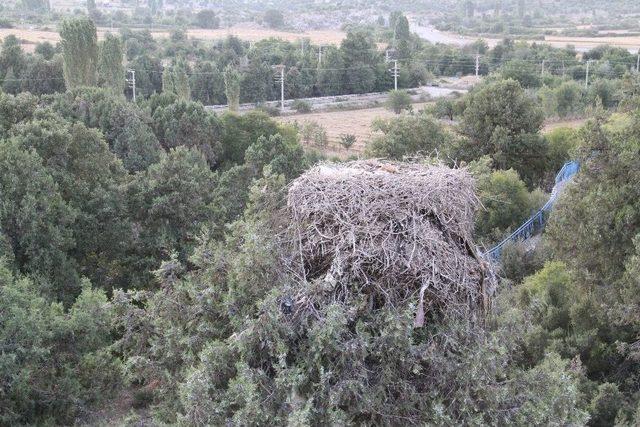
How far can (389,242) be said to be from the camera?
7020mm

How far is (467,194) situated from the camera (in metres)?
7.66

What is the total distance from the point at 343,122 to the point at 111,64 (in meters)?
17.5

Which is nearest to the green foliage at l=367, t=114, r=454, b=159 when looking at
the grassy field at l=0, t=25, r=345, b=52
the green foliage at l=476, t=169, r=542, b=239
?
the green foliage at l=476, t=169, r=542, b=239

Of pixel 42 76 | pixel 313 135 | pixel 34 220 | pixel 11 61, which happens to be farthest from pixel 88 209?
pixel 11 61

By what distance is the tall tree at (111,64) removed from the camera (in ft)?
119

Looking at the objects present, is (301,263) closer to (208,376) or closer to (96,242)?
(208,376)

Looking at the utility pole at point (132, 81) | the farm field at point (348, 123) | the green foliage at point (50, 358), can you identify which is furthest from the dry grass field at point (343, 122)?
the green foliage at point (50, 358)

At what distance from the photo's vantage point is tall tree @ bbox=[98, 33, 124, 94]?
119 feet

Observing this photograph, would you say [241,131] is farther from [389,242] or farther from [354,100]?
[354,100]

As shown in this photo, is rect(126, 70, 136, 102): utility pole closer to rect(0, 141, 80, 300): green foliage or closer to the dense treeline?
the dense treeline

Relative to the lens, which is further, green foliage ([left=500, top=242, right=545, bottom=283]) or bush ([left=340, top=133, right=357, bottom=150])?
bush ([left=340, top=133, right=357, bottom=150])

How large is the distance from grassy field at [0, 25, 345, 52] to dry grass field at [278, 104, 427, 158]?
19.9 metres

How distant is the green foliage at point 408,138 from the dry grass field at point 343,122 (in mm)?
11210

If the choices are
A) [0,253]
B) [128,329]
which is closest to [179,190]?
[0,253]
